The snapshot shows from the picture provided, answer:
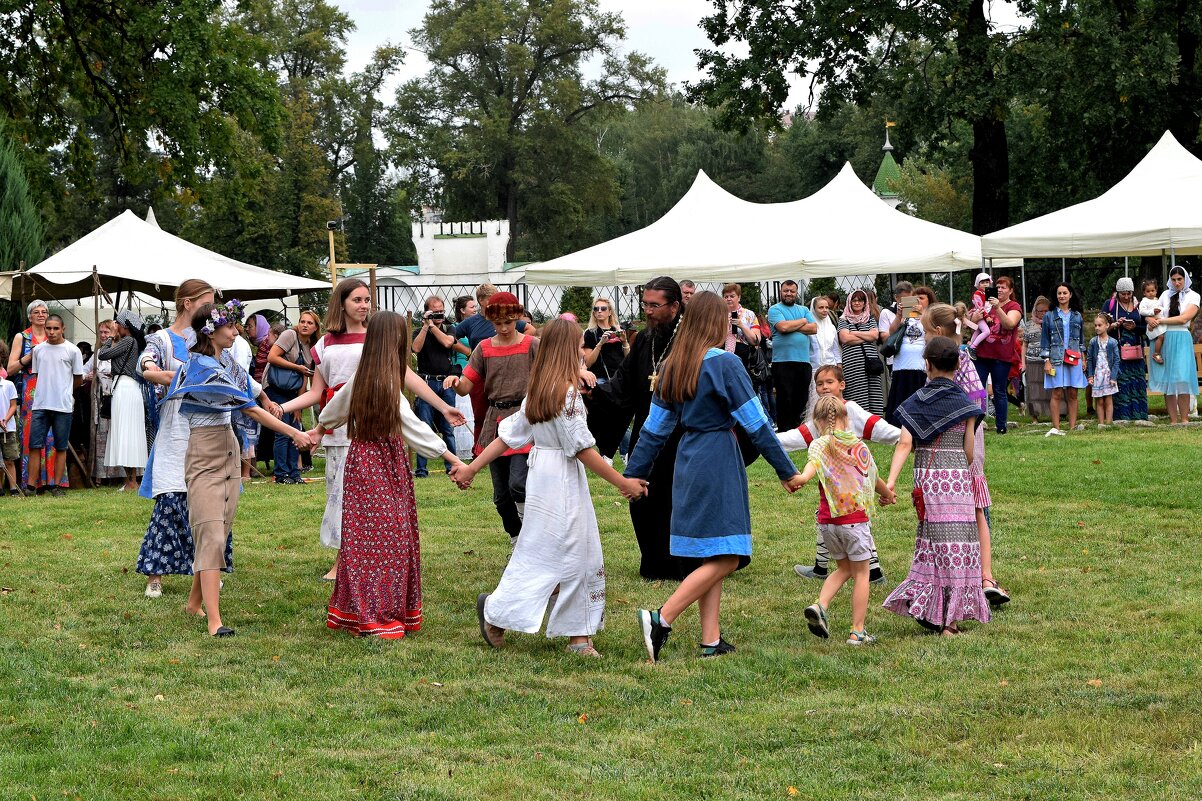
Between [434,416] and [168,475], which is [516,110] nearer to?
[434,416]

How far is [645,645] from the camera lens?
260 inches

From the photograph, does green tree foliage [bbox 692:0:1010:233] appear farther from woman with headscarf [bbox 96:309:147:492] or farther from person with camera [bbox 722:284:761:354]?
woman with headscarf [bbox 96:309:147:492]

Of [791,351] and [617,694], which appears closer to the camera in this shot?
[617,694]

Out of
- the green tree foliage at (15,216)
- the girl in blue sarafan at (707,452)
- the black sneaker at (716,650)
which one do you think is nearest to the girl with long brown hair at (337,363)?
the girl in blue sarafan at (707,452)

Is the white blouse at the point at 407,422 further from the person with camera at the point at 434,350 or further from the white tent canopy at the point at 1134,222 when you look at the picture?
the white tent canopy at the point at 1134,222

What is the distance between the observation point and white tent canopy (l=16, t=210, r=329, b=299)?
55.1 ft

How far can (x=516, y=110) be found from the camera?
209 feet

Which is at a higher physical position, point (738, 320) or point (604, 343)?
point (738, 320)

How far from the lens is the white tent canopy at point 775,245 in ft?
64.5

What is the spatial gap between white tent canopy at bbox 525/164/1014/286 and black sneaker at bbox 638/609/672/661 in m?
13.6

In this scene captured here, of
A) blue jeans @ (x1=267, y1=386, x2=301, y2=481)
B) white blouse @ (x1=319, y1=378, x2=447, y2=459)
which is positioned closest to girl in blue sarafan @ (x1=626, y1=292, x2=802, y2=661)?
white blouse @ (x1=319, y1=378, x2=447, y2=459)

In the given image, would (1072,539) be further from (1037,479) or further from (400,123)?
(400,123)

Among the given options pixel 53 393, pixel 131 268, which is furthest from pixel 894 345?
pixel 131 268

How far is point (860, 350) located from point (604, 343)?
3972 millimetres
